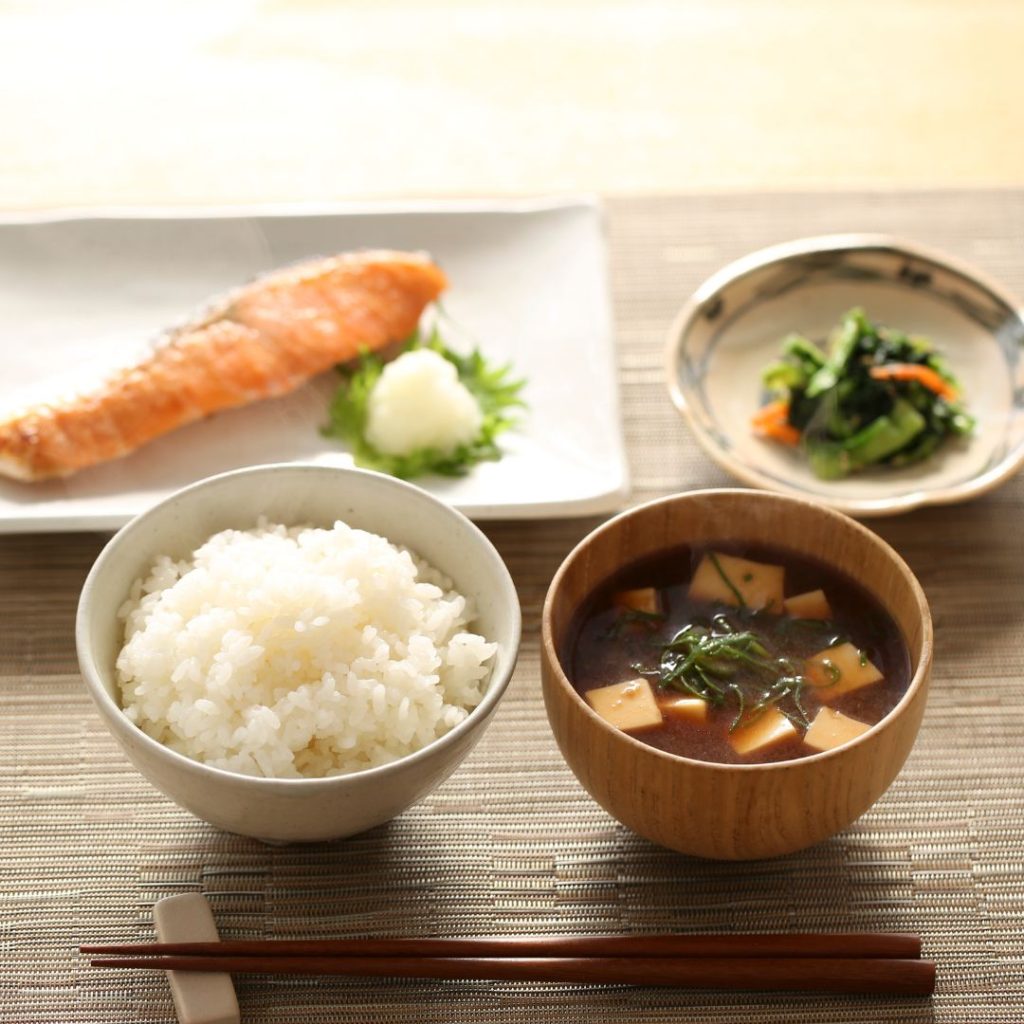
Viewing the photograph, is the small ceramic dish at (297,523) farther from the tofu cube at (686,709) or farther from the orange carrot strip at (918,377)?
the orange carrot strip at (918,377)

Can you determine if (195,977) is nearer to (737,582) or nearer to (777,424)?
(737,582)

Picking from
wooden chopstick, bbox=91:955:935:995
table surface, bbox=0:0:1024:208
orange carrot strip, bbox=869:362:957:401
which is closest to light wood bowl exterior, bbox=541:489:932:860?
wooden chopstick, bbox=91:955:935:995

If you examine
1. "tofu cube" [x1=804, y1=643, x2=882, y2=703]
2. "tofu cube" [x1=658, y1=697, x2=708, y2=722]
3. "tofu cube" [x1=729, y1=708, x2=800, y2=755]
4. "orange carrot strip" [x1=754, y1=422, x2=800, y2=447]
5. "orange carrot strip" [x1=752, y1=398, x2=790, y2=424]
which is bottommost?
"orange carrot strip" [x1=754, y1=422, x2=800, y2=447]

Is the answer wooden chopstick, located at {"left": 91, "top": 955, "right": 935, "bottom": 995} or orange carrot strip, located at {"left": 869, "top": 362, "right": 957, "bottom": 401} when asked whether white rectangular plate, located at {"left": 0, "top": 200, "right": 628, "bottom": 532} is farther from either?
wooden chopstick, located at {"left": 91, "top": 955, "right": 935, "bottom": 995}

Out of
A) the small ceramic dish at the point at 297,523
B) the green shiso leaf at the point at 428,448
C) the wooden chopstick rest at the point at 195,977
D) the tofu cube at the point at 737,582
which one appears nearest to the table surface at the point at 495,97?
the green shiso leaf at the point at 428,448

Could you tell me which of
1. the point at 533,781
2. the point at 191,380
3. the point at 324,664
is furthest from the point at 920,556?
the point at 191,380

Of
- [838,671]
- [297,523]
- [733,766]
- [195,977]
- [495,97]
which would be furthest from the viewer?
[495,97]

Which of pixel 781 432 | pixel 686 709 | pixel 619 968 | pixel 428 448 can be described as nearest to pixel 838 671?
pixel 686 709

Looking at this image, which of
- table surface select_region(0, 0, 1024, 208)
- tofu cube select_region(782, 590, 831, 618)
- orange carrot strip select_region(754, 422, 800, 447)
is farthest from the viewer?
table surface select_region(0, 0, 1024, 208)
